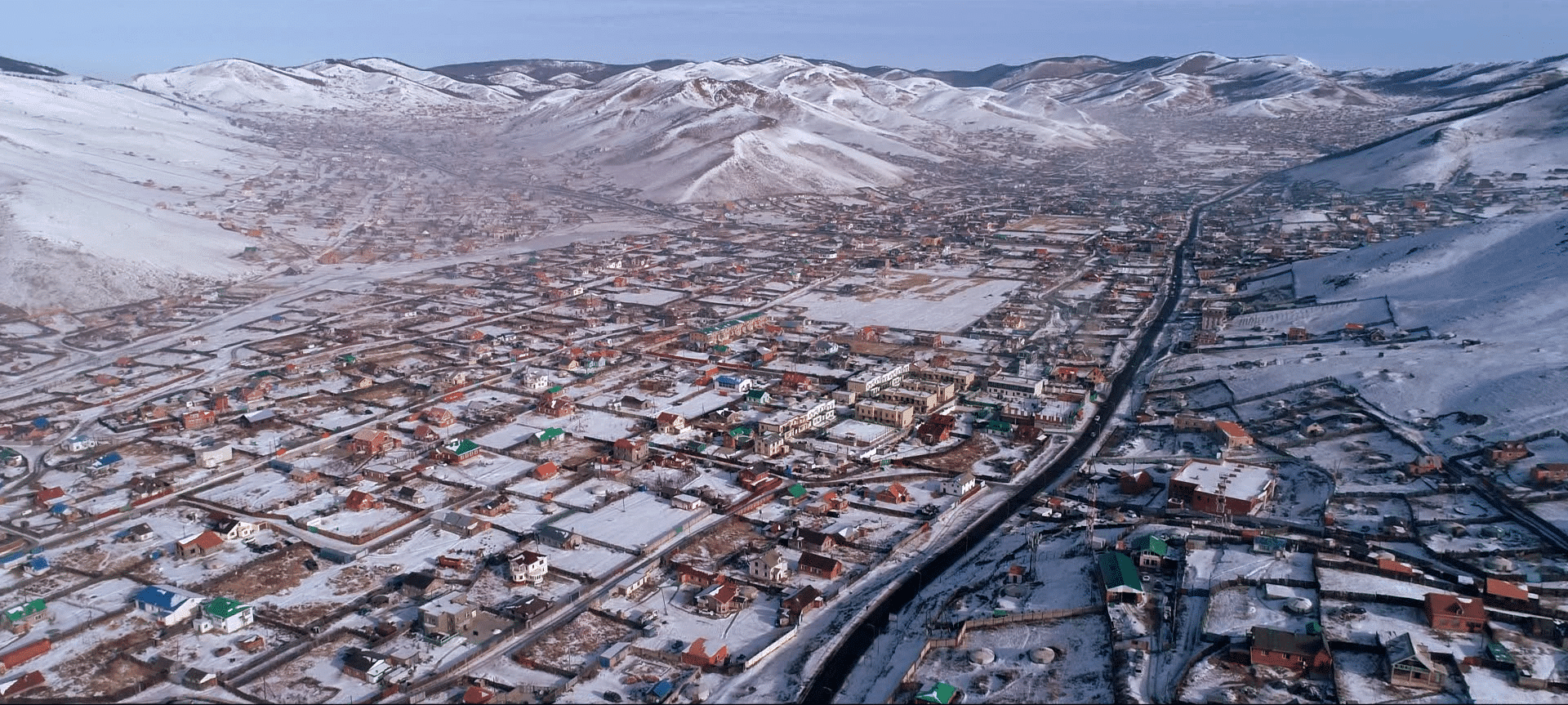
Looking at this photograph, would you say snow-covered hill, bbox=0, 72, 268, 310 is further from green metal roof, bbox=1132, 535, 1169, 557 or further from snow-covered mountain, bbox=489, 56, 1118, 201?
green metal roof, bbox=1132, 535, 1169, 557

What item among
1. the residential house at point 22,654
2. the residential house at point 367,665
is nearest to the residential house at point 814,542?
the residential house at point 367,665

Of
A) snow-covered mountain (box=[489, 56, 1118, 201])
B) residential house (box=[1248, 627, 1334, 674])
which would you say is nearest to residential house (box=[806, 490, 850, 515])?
residential house (box=[1248, 627, 1334, 674])

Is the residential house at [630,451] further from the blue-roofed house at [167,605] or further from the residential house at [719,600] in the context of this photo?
the blue-roofed house at [167,605]

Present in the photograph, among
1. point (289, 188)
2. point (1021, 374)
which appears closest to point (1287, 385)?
point (1021, 374)

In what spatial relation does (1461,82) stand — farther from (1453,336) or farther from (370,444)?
(370,444)

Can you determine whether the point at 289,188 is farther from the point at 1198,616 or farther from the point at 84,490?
the point at 1198,616

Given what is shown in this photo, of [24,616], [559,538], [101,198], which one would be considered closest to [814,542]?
[559,538]
